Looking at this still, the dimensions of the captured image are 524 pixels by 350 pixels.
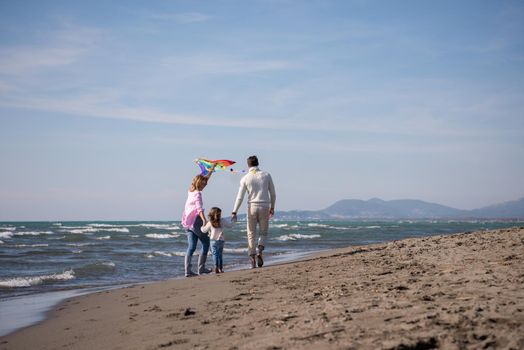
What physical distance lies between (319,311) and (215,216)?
209 inches

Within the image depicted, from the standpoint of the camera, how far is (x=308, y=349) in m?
3.21

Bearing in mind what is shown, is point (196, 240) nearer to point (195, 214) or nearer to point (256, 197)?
point (195, 214)

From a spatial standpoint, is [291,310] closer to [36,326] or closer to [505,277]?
[505,277]

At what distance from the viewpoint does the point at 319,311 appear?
4223mm

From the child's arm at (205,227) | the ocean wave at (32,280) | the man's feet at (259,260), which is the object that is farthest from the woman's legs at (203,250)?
the ocean wave at (32,280)

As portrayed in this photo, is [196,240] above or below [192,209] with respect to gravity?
below

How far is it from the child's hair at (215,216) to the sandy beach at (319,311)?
175 cm

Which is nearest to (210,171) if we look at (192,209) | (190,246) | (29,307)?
(192,209)

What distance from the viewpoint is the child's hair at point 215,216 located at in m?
A: 9.35

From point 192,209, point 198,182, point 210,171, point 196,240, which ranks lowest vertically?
point 196,240

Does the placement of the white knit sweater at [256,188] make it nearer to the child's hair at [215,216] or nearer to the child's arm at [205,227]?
the child's hair at [215,216]

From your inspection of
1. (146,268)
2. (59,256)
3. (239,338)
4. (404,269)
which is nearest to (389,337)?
(239,338)

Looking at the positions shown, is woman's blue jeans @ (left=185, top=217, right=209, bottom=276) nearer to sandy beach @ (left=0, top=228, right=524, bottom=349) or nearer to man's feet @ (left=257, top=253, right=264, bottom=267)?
man's feet @ (left=257, top=253, right=264, bottom=267)

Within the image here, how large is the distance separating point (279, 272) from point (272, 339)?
4.35 meters
